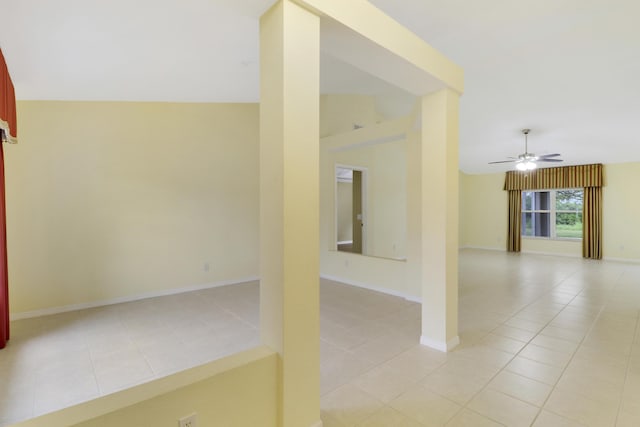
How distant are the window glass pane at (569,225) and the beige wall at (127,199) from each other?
27.9ft

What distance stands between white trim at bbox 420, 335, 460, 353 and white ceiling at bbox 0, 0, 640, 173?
282 cm

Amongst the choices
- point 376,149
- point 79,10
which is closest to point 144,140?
point 79,10

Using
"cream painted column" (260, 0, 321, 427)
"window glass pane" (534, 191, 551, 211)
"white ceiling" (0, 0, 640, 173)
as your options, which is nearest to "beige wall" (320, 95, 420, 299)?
"white ceiling" (0, 0, 640, 173)

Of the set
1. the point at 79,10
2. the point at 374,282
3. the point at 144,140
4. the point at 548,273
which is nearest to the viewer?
the point at 79,10

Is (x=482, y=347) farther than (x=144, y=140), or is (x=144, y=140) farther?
(x=144, y=140)

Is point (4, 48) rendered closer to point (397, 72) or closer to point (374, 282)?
point (397, 72)

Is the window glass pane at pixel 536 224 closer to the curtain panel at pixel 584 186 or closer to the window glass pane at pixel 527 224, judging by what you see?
the window glass pane at pixel 527 224

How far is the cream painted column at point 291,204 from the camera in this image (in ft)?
4.69

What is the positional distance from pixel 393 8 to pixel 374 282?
354cm

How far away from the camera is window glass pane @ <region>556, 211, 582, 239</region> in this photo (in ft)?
25.6

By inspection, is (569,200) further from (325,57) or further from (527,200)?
(325,57)

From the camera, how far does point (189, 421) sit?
1187mm

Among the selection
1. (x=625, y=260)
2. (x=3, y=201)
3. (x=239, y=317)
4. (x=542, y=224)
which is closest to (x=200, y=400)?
(x=239, y=317)

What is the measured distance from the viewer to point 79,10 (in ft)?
5.95
